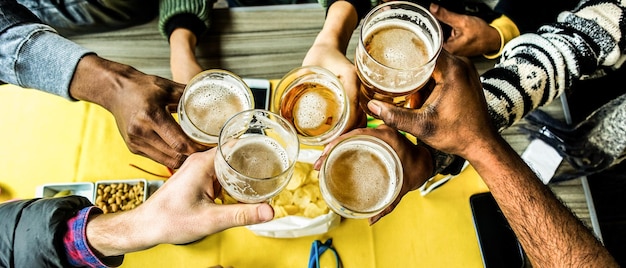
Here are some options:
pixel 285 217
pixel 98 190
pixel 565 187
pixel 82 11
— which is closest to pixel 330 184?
pixel 285 217

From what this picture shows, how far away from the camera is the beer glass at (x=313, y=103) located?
1036 mm

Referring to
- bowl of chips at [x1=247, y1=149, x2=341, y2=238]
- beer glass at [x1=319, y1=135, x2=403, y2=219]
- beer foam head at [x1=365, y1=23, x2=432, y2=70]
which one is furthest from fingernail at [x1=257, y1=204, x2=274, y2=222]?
beer foam head at [x1=365, y1=23, x2=432, y2=70]

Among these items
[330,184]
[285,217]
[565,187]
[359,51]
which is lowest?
[565,187]

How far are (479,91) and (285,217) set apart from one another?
611mm

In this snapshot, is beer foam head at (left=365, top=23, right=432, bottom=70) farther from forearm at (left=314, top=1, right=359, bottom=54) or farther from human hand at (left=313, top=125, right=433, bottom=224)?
forearm at (left=314, top=1, right=359, bottom=54)

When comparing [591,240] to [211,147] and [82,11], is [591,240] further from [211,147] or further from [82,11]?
[82,11]

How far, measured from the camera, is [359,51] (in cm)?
96

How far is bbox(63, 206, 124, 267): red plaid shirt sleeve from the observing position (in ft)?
3.59

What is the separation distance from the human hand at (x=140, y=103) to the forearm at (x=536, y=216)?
2.42 ft

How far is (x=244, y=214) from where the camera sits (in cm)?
93

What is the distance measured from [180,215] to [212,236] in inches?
13.9

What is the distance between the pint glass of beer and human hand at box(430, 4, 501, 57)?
641 mm

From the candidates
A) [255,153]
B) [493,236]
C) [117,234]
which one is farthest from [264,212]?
[493,236]

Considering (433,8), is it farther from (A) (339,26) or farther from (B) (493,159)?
(B) (493,159)
